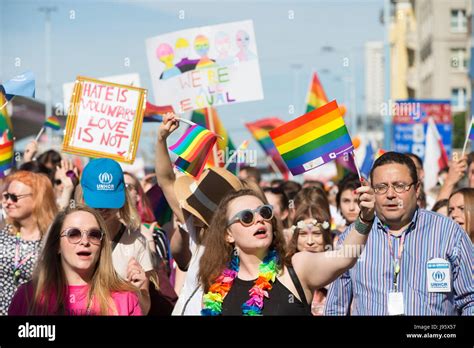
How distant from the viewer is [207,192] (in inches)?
227

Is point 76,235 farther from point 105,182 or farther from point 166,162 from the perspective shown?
point 166,162

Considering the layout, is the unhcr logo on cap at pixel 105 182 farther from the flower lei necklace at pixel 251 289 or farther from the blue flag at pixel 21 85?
the flower lei necklace at pixel 251 289

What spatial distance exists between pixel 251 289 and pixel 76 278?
0.80 meters

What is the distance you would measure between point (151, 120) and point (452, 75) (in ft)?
153

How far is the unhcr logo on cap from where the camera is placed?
18.6 ft

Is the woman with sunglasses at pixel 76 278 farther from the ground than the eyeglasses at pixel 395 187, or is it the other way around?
the eyeglasses at pixel 395 187

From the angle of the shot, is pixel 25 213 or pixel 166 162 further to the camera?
pixel 25 213

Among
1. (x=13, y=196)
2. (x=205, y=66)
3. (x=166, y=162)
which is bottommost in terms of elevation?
(x=13, y=196)

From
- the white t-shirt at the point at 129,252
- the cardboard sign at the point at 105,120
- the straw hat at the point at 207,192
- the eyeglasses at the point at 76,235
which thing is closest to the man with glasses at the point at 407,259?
the straw hat at the point at 207,192

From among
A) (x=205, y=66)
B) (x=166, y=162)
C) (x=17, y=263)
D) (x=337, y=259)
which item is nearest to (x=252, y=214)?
(x=337, y=259)

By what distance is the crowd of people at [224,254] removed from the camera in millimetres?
4527

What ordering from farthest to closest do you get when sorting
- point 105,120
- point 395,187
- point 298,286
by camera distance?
point 105,120 < point 395,187 < point 298,286

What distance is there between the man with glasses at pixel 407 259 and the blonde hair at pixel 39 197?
6.32ft
